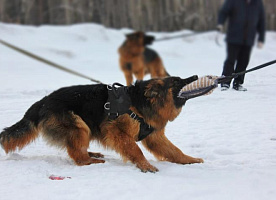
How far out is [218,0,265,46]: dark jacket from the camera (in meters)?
6.00

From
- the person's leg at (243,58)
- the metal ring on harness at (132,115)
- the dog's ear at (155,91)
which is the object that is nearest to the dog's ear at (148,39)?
the person's leg at (243,58)

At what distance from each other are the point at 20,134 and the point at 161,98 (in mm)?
1566

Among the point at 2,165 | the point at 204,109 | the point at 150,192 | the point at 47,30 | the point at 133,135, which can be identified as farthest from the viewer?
the point at 47,30

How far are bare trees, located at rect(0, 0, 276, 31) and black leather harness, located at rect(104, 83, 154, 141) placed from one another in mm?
12145

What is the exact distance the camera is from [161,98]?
3.40 metres

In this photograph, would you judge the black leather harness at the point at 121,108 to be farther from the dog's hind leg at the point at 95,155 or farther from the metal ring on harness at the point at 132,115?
the dog's hind leg at the point at 95,155

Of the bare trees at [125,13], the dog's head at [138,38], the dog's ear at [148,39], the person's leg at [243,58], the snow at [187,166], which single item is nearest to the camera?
the snow at [187,166]

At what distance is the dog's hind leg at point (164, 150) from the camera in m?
3.63

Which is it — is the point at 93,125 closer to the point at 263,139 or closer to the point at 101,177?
the point at 101,177

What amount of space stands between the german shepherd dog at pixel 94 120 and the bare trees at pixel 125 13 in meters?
11.9

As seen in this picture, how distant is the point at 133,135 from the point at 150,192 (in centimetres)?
97

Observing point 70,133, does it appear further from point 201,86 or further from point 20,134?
point 201,86

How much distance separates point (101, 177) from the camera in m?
2.86

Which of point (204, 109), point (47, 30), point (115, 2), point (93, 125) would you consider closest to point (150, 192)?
point (93, 125)
